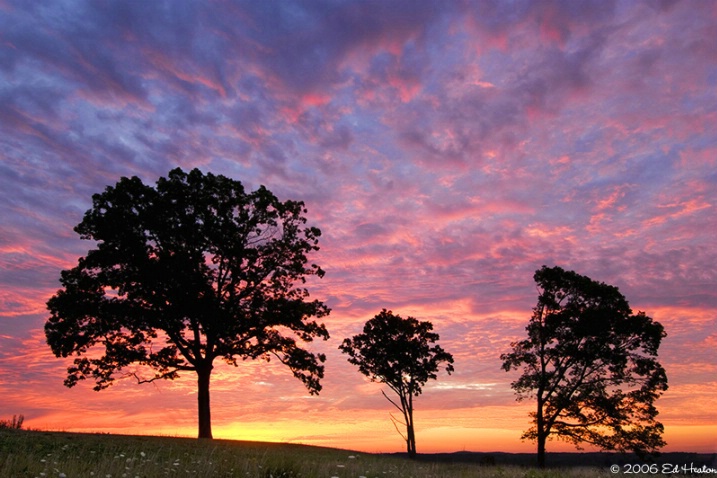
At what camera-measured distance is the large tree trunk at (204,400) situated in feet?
107

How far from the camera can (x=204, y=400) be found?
33.1 metres

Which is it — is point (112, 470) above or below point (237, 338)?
below

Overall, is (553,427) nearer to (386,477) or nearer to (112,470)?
(386,477)

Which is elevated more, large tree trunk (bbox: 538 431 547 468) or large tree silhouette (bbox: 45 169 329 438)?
large tree silhouette (bbox: 45 169 329 438)

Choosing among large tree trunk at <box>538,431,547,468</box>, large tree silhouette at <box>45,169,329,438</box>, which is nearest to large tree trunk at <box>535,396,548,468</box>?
large tree trunk at <box>538,431,547,468</box>

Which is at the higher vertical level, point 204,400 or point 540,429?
point 204,400

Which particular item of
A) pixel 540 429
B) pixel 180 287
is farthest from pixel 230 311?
pixel 540 429

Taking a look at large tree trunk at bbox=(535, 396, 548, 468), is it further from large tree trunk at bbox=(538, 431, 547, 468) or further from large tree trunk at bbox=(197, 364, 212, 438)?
large tree trunk at bbox=(197, 364, 212, 438)

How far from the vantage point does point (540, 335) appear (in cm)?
3738

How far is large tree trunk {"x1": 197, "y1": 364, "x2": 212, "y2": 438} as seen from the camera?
3253 cm

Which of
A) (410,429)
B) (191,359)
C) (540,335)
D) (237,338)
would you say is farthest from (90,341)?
(540,335)

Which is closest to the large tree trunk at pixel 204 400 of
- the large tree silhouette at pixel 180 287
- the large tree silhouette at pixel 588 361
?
the large tree silhouette at pixel 180 287

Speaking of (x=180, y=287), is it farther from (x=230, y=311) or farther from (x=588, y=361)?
(x=588, y=361)

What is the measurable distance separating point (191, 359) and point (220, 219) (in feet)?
29.4
